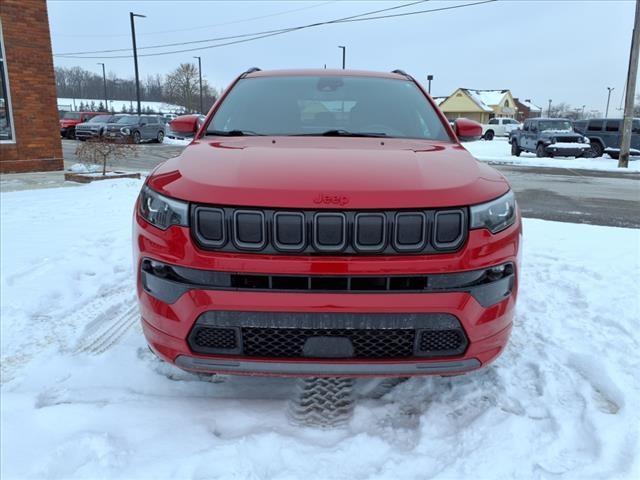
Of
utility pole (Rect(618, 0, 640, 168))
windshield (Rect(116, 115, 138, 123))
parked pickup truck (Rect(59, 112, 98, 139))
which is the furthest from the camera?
parked pickup truck (Rect(59, 112, 98, 139))

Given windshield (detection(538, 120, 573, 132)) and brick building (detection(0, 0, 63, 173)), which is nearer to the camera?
brick building (detection(0, 0, 63, 173))

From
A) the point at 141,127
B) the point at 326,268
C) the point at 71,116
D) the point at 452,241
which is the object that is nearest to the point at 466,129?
the point at 452,241

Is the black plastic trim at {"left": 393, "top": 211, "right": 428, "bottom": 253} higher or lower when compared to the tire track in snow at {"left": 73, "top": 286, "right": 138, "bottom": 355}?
higher

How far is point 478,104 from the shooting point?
6944 cm

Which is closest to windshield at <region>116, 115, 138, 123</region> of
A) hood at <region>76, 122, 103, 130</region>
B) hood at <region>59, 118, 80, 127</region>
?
hood at <region>76, 122, 103, 130</region>

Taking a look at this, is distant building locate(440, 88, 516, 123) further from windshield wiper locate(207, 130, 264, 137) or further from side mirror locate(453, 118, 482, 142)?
windshield wiper locate(207, 130, 264, 137)

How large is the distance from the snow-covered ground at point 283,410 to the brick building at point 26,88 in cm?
830

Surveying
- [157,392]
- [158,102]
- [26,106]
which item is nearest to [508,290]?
[157,392]

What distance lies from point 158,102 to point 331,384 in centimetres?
9931

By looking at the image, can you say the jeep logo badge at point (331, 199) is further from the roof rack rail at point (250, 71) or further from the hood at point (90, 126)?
the hood at point (90, 126)

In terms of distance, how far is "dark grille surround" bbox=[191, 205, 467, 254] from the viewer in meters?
2.01

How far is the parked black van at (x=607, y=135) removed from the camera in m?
22.1

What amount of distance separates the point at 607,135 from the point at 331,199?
24.7 meters

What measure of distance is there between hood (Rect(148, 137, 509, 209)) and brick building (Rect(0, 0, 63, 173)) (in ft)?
32.9
